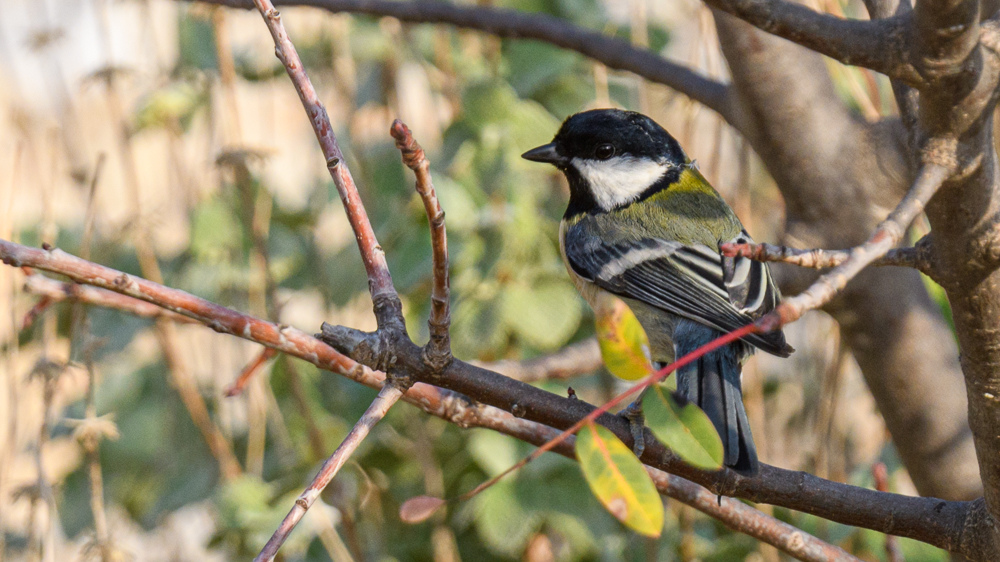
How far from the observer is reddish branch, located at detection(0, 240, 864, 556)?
2.74ft

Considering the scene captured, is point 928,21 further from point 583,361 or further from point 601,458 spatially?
point 583,361

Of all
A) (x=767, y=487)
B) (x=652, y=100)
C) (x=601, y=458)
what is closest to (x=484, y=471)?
(x=767, y=487)

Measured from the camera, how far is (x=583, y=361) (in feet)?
5.51

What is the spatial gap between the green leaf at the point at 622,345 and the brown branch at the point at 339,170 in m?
0.25

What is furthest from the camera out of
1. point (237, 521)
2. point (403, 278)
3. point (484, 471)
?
point (484, 471)

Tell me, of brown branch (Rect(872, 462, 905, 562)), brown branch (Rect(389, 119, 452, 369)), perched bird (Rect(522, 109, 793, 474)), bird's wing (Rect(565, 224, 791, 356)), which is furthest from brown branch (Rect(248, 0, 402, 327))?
brown branch (Rect(872, 462, 905, 562))

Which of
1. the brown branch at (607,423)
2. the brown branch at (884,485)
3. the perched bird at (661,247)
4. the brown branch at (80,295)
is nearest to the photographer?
the brown branch at (607,423)

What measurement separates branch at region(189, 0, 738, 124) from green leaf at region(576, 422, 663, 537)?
1277 millimetres

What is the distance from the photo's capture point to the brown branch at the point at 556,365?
150 cm

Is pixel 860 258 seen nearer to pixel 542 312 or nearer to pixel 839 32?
pixel 839 32

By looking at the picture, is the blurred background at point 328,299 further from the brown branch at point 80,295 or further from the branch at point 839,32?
the branch at point 839,32

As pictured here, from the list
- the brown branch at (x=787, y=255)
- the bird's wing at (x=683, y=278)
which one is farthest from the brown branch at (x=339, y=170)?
the bird's wing at (x=683, y=278)

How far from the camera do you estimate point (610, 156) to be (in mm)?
1834

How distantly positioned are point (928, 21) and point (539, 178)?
1754 mm
